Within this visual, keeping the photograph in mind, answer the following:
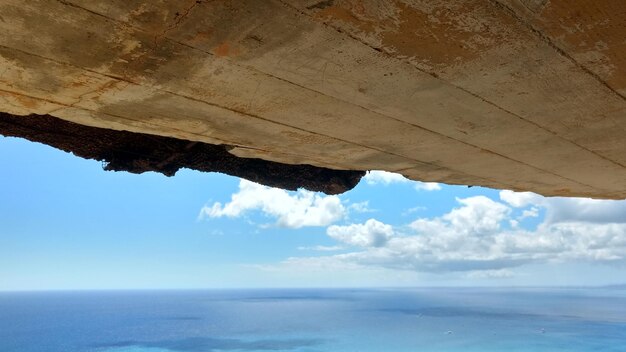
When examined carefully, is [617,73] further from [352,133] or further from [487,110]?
[352,133]

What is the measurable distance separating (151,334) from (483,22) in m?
100

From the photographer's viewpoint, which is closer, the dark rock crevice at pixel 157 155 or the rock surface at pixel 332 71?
the rock surface at pixel 332 71

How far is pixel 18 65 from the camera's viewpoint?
197 cm

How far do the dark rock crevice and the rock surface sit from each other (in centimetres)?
60

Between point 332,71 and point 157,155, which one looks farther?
point 157,155

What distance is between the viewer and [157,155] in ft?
12.9

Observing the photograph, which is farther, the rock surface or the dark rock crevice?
the dark rock crevice

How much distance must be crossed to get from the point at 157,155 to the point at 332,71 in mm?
2519

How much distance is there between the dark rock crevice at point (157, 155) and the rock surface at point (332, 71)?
23.7 inches

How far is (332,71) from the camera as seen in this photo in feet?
6.71

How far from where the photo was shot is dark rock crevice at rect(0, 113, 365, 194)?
3206 mm

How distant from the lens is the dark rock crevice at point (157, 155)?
321cm

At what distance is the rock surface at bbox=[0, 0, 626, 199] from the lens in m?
1.61

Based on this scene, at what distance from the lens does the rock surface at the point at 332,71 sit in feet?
5.27
